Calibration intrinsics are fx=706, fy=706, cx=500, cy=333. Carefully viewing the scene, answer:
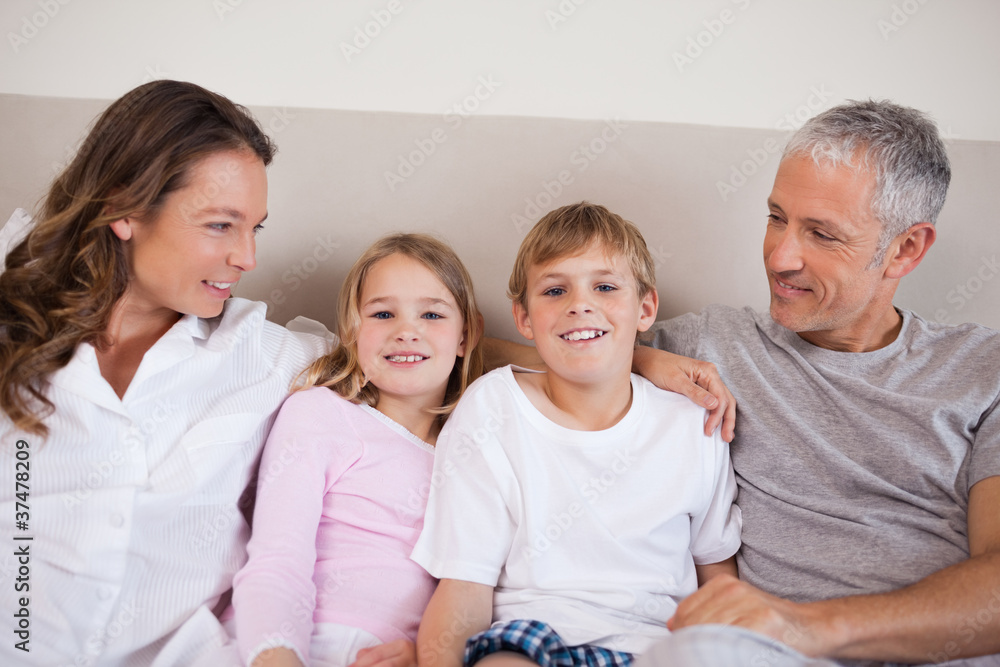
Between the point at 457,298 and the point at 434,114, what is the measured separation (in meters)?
0.51

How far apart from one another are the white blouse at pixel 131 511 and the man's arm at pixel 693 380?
68 centimetres

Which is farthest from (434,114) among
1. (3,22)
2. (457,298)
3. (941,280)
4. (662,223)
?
(941,280)

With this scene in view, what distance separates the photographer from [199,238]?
1.26m

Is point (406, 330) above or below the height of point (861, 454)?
above

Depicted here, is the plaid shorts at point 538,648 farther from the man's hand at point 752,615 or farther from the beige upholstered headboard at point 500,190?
the beige upholstered headboard at point 500,190

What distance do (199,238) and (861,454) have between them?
4.18ft

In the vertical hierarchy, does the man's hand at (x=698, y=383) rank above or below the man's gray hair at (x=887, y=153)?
below

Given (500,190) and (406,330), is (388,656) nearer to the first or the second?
(406,330)

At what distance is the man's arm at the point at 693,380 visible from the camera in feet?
4.39

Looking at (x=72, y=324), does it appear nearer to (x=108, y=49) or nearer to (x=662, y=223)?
(x=108, y=49)

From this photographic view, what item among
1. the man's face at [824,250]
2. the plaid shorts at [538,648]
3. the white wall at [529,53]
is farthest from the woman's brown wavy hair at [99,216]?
the man's face at [824,250]

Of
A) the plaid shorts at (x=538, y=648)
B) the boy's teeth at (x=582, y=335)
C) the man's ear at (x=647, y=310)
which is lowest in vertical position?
the plaid shorts at (x=538, y=648)

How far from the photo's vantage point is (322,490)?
4.33ft

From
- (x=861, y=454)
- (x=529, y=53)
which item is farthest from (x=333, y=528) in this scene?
(x=529, y=53)
